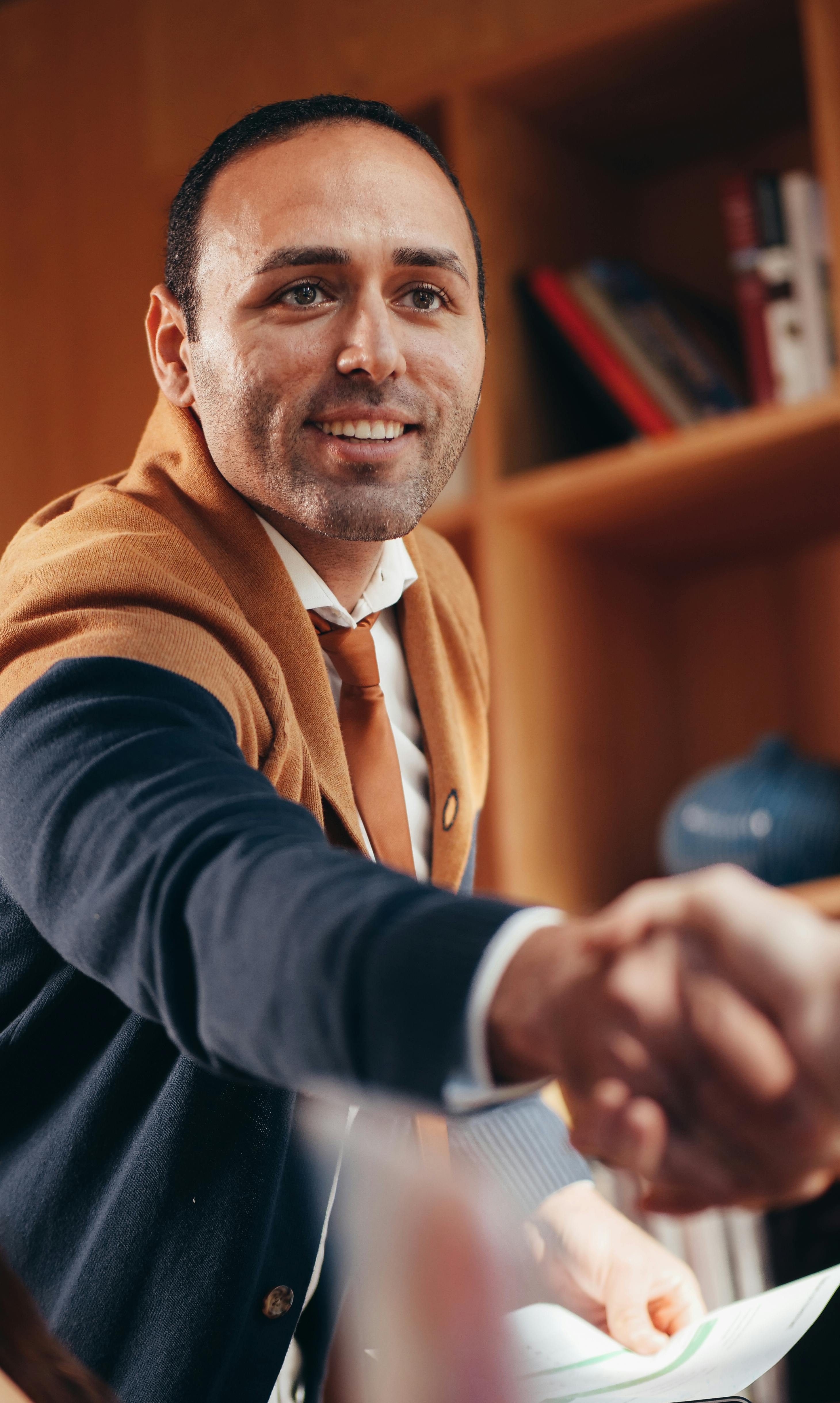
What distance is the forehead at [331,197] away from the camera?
508mm

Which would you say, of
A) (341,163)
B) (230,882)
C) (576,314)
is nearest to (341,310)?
(341,163)

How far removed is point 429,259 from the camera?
527 millimetres

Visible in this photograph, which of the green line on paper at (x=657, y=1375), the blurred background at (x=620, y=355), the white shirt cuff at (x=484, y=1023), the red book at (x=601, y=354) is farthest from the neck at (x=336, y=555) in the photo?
the red book at (x=601, y=354)

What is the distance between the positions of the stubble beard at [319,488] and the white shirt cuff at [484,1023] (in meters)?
0.22

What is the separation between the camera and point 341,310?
52cm

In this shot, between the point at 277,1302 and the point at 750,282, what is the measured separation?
1394 mm

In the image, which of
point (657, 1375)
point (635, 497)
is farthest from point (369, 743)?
point (635, 497)

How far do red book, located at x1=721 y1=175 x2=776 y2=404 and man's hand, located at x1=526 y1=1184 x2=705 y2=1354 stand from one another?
1115 millimetres

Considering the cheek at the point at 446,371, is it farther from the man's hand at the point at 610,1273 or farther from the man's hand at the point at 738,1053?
the man's hand at the point at 610,1273

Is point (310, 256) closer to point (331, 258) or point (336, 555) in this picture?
point (331, 258)

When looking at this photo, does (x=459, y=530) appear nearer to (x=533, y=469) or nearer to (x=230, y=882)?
(x=533, y=469)

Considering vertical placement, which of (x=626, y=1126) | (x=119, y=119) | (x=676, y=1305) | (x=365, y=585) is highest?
(x=119, y=119)

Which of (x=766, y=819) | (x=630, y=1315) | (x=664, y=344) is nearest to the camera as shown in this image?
(x=630, y=1315)

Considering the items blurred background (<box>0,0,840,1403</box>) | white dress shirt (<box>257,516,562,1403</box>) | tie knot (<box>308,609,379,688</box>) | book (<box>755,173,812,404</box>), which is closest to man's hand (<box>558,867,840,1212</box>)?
white dress shirt (<box>257,516,562,1403</box>)
